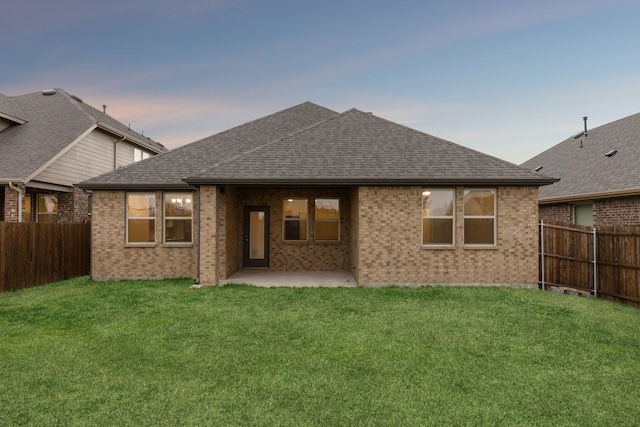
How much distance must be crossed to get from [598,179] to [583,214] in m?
1.52

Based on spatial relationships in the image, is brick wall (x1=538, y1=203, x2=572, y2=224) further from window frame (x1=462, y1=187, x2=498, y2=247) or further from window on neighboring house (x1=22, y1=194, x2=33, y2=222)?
window on neighboring house (x1=22, y1=194, x2=33, y2=222)

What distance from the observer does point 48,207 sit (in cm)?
1466

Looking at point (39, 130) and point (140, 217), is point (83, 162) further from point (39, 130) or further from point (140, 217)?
point (140, 217)

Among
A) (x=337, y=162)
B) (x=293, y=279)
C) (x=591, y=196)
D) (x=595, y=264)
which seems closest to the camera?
(x=595, y=264)

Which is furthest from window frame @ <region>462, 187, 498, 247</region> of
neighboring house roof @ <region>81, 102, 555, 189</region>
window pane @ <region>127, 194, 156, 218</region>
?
window pane @ <region>127, 194, 156, 218</region>

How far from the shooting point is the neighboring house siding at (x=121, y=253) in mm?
10797

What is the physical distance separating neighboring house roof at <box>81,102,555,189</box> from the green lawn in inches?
139

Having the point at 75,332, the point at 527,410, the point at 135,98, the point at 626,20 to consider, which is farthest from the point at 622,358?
the point at 135,98

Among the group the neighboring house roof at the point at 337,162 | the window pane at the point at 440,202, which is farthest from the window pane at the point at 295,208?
the window pane at the point at 440,202

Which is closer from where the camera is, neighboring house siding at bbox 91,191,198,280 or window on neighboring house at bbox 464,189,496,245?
window on neighboring house at bbox 464,189,496,245

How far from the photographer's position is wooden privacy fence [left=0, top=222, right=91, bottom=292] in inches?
373

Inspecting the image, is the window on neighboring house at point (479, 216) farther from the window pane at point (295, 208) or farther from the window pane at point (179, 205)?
the window pane at point (179, 205)

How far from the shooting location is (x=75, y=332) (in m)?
5.76

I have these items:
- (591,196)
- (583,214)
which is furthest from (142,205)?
(583,214)
